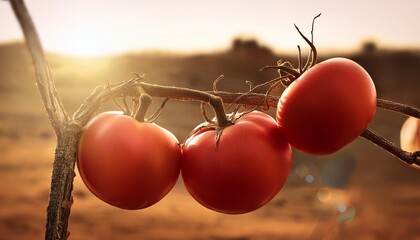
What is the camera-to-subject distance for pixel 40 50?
936 mm

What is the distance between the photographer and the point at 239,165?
1.00m

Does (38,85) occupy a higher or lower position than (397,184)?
higher

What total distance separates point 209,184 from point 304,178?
5849mm

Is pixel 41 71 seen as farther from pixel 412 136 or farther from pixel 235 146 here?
pixel 412 136

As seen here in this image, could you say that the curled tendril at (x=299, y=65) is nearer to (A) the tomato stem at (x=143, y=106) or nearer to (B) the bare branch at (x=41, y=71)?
(A) the tomato stem at (x=143, y=106)

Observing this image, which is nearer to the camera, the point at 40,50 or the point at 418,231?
the point at 40,50

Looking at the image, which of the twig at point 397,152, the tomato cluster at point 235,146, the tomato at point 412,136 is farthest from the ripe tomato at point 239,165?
the tomato at point 412,136

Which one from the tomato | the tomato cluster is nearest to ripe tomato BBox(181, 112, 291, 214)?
the tomato cluster

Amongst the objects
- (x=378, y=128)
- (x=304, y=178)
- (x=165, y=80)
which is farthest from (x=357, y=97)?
(x=165, y=80)

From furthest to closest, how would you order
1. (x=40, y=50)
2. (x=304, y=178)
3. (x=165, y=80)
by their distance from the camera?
(x=165, y=80), (x=304, y=178), (x=40, y=50)

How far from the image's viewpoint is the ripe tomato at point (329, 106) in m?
0.95

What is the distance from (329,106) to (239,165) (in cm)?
18

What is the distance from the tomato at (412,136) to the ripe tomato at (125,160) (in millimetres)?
669

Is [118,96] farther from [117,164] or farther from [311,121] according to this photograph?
[311,121]
